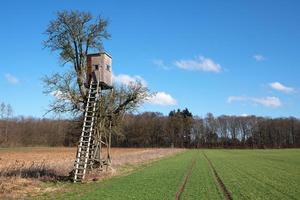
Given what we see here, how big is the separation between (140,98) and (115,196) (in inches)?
527

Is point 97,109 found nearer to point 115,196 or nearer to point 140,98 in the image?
point 140,98

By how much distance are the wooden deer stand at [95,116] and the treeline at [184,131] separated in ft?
381

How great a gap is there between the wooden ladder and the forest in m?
118

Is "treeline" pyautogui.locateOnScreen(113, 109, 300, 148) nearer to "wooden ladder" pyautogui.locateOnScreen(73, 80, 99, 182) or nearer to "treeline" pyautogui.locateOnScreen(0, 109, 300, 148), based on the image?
"treeline" pyautogui.locateOnScreen(0, 109, 300, 148)

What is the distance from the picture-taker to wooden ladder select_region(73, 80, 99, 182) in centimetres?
2375

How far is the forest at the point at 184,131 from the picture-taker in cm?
14712

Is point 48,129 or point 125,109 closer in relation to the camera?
point 125,109

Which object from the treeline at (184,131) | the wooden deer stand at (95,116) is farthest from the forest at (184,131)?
the wooden deer stand at (95,116)

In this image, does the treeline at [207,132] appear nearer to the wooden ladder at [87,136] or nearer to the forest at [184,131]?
the forest at [184,131]

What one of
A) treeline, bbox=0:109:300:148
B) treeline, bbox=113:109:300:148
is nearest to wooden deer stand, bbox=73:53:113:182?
treeline, bbox=0:109:300:148

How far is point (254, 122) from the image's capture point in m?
186

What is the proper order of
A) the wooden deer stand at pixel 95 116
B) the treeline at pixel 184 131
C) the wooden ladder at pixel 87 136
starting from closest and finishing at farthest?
the wooden ladder at pixel 87 136, the wooden deer stand at pixel 95 116, the treeline at pixel 184 131

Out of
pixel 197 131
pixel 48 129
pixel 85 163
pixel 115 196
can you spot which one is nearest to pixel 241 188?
pixel 115 196

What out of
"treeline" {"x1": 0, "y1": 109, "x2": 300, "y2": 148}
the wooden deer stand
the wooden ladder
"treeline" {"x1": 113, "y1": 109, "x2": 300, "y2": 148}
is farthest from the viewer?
"treeline" {"x1": 113, "y1": 109, "x2": 300, "y2": 148}
